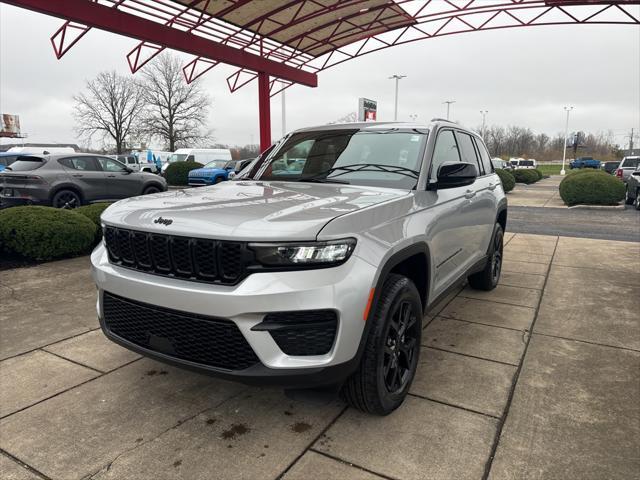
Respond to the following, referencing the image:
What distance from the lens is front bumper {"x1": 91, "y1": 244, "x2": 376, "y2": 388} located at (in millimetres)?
2152

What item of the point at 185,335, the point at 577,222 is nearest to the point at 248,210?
the point at 185,335

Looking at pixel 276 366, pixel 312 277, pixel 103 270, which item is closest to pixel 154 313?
pixel 103 270

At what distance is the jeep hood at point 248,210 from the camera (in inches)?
87.5

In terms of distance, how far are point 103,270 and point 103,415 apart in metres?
0.87

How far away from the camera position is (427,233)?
10.2 feet

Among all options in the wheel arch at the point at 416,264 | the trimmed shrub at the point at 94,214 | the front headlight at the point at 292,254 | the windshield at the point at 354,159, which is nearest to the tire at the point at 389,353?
the wheel arch at the point at 416,264

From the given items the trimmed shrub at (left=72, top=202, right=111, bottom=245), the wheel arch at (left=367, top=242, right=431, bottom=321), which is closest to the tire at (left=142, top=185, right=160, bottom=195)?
the trimmed shrub at (left=72, top=202, right=111, bottom=245)

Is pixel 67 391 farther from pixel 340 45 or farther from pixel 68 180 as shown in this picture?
pixel 340 45

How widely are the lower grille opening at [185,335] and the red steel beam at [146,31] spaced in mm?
10087

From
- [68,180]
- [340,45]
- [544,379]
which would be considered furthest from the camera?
[340,45]

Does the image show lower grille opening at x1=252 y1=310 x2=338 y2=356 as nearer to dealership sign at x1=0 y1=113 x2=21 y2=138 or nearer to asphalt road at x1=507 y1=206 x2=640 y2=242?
asphalt road at x1=507 y1=206 x2=640 y2=242

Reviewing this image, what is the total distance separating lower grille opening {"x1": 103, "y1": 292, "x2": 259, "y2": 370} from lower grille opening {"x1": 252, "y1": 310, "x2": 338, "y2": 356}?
0.16 meters

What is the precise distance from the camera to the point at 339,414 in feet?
9.20

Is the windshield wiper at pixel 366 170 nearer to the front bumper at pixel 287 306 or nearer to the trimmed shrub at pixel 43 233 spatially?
the front bumper at pixel 287 306
